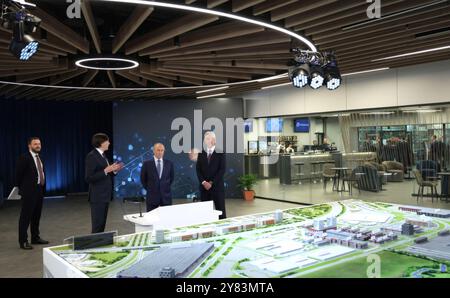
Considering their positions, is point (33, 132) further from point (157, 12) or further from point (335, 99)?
point (335, 99)

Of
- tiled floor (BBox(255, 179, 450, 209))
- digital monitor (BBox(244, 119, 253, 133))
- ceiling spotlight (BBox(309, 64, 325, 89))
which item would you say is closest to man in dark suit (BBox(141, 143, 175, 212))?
ceiling spotlight (BBox(309, 64, 325, 89))

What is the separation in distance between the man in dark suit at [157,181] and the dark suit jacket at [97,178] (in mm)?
535

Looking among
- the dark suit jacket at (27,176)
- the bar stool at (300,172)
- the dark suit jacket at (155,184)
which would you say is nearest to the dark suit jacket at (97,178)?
the dark suit jacket at (155,184)

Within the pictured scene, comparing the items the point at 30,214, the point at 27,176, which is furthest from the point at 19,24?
the point at 30,214

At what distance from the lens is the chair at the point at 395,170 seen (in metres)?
8.43

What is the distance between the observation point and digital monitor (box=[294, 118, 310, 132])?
409 inches

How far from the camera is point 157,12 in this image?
6672mm

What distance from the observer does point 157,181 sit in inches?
212

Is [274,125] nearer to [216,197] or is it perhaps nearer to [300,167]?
[300,167]

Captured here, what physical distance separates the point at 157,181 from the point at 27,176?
2277 millimetres

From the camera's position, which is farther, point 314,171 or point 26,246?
Result: point 314,171

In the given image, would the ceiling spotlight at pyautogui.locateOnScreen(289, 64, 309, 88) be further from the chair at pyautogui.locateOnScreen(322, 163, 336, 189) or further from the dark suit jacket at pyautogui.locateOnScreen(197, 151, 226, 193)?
the chair at pyautogui.locateOnScreen(322, 163, 336, 189)

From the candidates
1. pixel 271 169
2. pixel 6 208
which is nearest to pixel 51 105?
pixel 6 208

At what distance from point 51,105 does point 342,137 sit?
8776mm
